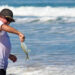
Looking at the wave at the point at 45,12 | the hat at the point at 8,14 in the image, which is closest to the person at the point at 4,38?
the hat at the point at 8,14

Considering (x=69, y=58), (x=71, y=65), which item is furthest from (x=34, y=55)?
(x=71, y=65)

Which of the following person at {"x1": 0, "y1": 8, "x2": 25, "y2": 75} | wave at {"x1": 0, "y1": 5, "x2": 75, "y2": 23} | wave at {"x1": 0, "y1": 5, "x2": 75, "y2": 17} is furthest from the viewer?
wave at {"x1": 0, "y1": 5, "x2": 75, "y2": 17}

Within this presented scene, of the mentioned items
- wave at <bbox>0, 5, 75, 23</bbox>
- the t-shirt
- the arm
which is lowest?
Answer: the t-shirt

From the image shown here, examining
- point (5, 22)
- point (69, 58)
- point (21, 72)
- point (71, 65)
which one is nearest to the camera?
point (5, 22)

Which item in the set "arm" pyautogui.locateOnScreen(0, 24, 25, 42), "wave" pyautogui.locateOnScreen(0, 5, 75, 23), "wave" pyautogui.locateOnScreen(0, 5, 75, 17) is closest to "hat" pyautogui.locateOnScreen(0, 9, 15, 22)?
"arm" pyautogui.locateOnScreen(0, 24, 25, 42)

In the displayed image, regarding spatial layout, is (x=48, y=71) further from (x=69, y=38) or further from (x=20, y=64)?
(x=69, y=38)

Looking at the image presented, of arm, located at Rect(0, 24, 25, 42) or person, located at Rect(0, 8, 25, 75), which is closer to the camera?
arm, located at Rect(0, 24, 25, 42)

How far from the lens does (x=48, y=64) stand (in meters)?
8.63

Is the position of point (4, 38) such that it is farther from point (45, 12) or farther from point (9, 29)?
point (45, 12)

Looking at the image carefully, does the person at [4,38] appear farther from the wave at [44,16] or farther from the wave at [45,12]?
the wave at [45,12]

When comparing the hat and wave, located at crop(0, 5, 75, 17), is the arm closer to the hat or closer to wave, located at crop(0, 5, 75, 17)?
the hat

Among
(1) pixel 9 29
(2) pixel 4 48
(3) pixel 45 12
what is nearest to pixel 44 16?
(3) pixel 45 12

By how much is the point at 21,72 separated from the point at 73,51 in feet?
9.54

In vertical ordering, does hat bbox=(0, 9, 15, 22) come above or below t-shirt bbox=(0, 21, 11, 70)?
above
